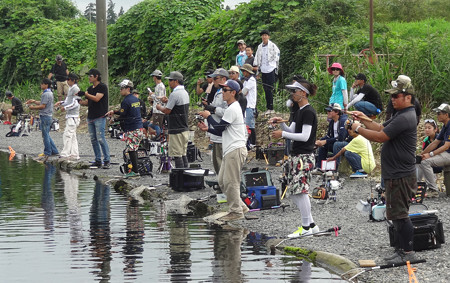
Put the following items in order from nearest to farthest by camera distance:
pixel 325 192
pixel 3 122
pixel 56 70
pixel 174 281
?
1. pixel 174 281
2. pixel 325 192
3. pixel 56 70
4. pixel 3 122

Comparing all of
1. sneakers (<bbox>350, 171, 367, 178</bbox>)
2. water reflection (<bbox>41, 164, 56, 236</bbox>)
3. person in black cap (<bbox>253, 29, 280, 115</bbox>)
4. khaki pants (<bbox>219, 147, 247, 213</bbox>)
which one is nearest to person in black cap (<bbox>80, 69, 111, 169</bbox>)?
water reflection (<bbox>41, 164, 56, 236</bbox>)

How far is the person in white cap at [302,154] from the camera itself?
1065 cm

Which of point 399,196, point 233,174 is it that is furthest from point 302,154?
point 399,196

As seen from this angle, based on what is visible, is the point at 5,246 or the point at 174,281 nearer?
the point at 174,281

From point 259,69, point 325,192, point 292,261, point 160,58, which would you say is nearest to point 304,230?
point 292,261

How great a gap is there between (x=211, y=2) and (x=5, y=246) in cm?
2300

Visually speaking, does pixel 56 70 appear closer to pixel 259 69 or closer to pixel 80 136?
pixel 80 136

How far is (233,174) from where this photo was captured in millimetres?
11820

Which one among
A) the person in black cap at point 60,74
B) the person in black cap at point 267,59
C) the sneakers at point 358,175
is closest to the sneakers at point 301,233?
the sneakers at point 358,175

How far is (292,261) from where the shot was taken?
379 inches

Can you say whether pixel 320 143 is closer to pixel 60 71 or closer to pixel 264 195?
pixel 264 195

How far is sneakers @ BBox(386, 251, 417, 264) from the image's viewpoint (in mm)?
8969

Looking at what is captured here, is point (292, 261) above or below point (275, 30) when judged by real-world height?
below

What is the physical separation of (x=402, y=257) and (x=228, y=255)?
1960 mm
